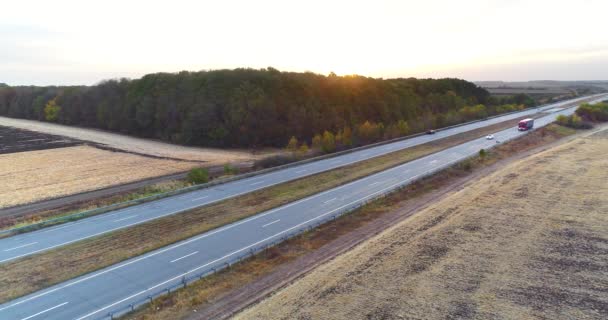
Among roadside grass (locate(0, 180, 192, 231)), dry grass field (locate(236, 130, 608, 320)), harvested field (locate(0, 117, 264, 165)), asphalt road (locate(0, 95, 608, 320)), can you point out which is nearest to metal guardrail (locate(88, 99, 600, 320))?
asphalt road (locate(0, 95, 608, 320))

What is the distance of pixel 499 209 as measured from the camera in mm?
28016

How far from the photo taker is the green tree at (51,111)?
10194 cm

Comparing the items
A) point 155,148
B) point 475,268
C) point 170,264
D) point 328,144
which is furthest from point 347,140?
point 170,264

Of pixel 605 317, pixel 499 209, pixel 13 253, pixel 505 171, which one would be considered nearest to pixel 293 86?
pixel 505 171

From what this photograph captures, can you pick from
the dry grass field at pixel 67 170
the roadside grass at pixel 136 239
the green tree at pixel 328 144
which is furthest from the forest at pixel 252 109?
the roadside grass at pixel 136 239

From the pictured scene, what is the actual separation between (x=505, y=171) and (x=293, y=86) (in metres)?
50.4

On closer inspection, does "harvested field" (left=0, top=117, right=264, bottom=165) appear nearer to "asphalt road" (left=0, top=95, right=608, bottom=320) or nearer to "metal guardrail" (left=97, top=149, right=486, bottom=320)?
"asphalt road" (left=0, top=95, right=608, bottom=320)

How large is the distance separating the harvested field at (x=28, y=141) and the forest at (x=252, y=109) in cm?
1406

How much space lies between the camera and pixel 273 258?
20.8m

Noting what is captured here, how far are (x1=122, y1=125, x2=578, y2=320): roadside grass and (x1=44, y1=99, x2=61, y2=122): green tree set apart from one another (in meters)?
103

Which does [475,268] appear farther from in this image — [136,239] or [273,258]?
[136,239]

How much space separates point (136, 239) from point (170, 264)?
4709 millimetres

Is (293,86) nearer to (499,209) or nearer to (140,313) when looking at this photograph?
(499,209)

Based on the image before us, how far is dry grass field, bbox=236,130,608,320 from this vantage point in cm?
1578
